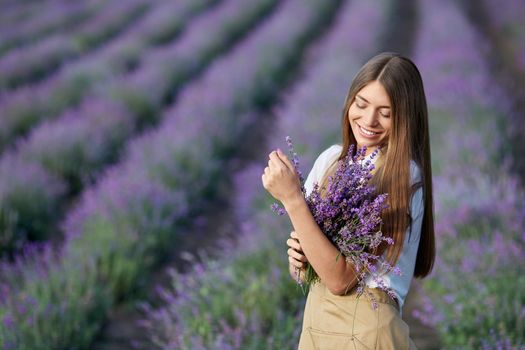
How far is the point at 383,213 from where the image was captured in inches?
58.8

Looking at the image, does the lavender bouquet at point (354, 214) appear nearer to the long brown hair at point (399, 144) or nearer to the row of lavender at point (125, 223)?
the long brown hair at point (399, 144)

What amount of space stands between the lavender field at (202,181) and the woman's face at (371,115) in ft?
4.06

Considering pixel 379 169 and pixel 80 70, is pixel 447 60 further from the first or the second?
pixel 379 169

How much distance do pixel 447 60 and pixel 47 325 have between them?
6.35 meters

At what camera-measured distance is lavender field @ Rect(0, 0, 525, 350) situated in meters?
3.05

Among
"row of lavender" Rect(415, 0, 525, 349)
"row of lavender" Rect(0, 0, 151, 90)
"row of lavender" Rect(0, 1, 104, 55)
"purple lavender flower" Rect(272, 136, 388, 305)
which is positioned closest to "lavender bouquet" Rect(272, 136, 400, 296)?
"purple lavender flower" Rect(272, 136, 388, 305)

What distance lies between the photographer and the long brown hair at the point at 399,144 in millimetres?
1489

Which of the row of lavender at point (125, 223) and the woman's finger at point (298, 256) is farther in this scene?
the row of lavender at point (125, 223)

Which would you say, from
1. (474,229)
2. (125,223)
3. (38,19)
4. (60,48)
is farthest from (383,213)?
(38,19)

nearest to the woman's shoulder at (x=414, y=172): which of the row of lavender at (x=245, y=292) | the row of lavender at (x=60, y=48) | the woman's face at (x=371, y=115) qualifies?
the woman's face at (x=371, y=115)

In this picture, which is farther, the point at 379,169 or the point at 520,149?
the point at 520,149

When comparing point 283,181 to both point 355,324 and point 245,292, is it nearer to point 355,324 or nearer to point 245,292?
point 355,324

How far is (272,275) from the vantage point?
3229 mm

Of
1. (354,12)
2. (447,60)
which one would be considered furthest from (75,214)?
(354,12)
